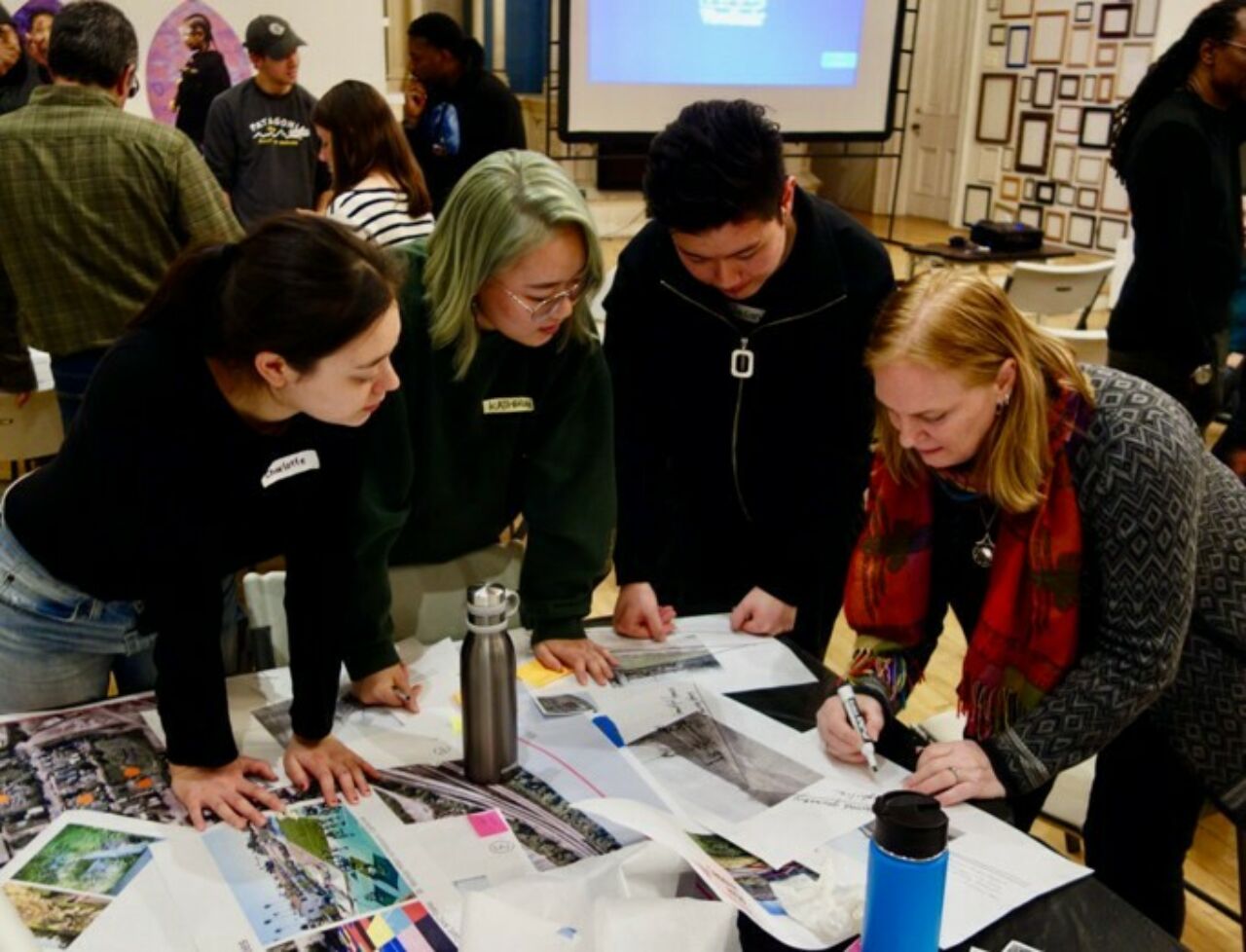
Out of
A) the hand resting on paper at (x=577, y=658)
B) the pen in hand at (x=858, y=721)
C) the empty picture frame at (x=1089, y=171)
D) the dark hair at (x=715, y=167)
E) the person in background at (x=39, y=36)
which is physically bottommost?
the hand resting on paper at (x=577, y=658)

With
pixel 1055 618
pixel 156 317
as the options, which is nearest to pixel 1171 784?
pixel 1055 618

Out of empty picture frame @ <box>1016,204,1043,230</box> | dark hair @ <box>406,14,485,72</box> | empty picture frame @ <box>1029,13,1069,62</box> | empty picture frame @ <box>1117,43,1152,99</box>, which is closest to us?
dark hair @ <box>406,14,485,72</box>

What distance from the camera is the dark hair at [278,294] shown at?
1.09 meters

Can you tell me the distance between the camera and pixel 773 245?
1.49 m

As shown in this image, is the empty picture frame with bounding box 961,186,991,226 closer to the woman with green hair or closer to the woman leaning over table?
the woman with green hair

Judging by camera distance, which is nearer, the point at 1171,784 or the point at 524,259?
Result: the point at 524,259

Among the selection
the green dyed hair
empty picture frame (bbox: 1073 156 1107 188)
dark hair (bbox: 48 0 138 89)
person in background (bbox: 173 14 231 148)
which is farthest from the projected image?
the green dyed hair

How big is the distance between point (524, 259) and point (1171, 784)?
1056 millimetres

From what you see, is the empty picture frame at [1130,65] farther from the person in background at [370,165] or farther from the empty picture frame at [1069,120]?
the person in background at [370,165]

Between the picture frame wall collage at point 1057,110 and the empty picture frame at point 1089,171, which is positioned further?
the empty picture frame at point 1089,171

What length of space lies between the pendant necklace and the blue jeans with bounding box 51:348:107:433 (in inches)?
83.7

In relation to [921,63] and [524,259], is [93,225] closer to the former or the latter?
[524,259]

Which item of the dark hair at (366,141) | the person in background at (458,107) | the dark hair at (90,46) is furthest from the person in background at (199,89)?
the dark hair at (90,46)

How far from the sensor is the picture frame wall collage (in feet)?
23.0
